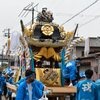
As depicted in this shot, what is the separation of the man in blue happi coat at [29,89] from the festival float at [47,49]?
448cm

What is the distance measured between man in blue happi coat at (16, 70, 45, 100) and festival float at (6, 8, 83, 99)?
14.7 feet

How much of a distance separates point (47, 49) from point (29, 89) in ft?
17.9

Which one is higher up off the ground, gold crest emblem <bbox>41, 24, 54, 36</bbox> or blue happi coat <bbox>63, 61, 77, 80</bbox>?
gold crest emblem <bbox>41, 24, 54, 36</bbox>

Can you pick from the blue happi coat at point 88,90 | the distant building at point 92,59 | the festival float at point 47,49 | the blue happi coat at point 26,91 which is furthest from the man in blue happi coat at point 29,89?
the distant building at point 92,59

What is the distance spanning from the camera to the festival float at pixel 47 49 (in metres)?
13.4

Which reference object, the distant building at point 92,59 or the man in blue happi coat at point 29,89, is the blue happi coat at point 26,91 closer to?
the man in blue happi coat at point 29,89

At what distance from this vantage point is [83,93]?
372 inches

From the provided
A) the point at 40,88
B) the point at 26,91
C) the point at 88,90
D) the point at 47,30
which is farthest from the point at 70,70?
the point at 26,91

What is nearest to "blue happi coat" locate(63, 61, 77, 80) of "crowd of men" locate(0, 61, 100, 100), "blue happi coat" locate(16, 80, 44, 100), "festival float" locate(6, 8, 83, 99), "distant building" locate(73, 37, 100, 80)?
"festival float" locate(6, 8, 83, 99)

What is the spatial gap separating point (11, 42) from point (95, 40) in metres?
23.9

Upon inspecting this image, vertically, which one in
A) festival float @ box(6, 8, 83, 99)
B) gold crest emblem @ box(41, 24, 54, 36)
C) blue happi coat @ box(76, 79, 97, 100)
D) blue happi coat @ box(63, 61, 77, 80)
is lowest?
blue happi coat @ box(76, 79, 97, 100)

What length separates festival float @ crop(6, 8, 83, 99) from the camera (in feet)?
44.0

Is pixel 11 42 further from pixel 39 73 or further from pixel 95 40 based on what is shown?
pixel 95 40

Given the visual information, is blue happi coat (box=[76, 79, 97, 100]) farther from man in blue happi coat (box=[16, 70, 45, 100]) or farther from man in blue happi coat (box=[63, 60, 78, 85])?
man in blue happi coat (box=[63, 60, 78, 85])
